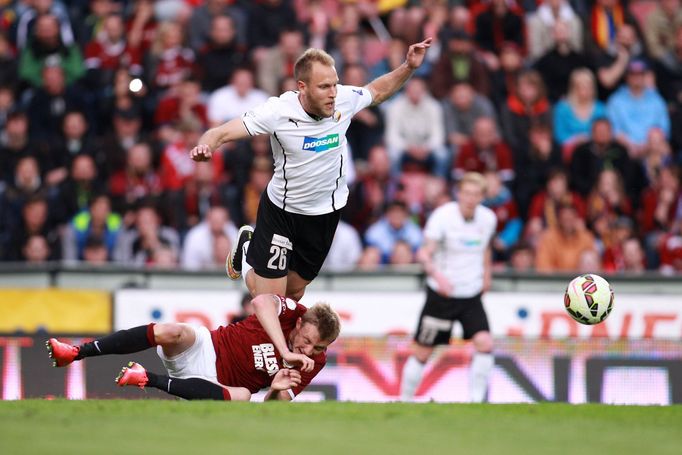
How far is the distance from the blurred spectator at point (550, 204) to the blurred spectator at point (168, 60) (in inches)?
181

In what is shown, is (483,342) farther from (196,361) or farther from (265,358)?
(196,361)

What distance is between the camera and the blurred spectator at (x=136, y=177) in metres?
16.4

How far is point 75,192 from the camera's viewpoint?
52.9ft

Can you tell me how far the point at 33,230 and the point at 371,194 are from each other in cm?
391

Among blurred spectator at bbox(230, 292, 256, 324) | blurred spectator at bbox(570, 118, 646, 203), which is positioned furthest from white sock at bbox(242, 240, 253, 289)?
blurred spectator at bbox(570, 118, 646, 203)

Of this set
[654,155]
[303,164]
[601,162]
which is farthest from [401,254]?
[303,164]

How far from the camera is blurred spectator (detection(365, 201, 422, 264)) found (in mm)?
15969

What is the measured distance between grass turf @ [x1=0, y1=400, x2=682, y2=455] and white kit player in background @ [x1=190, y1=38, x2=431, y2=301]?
4.71ft

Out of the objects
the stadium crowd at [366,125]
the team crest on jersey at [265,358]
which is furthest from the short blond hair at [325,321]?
the stadium crowd at [366,125]

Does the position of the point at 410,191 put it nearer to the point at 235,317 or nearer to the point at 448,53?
the point at 448,53

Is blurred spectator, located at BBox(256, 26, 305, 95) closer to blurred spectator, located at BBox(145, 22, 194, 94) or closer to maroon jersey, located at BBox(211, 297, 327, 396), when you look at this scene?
blurred spectator, located at BBox(145, 22, 194, 94)

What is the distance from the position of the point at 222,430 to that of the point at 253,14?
35.6 ft

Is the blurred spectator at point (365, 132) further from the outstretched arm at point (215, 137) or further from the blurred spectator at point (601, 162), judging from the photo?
the outstretched arm at point (215, 137)

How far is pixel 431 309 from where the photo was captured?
13.6 meters
